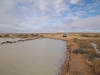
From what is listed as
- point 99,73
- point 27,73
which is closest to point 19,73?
point 27,73

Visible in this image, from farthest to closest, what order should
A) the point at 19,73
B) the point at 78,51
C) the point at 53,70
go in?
the point at 78,51
the point at 53,70
the point at 19,73

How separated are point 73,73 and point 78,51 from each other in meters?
7.47

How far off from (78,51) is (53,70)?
7.03m

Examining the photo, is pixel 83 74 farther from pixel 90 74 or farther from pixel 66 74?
pixel 66 74

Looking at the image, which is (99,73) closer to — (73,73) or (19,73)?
(73,73)

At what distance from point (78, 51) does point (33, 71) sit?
322 inches

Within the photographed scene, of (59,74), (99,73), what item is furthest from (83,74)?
(59,74)

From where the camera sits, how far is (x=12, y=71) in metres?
7.96

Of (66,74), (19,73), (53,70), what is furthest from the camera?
(53,70)

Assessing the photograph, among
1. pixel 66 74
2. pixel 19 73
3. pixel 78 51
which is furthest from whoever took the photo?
pixel 78 51

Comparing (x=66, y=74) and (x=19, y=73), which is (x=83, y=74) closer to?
(x=66, y=74)

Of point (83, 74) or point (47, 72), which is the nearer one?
→ point (83, 74)

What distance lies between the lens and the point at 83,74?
7258 millimetres

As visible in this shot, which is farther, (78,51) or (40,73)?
(78,51)
